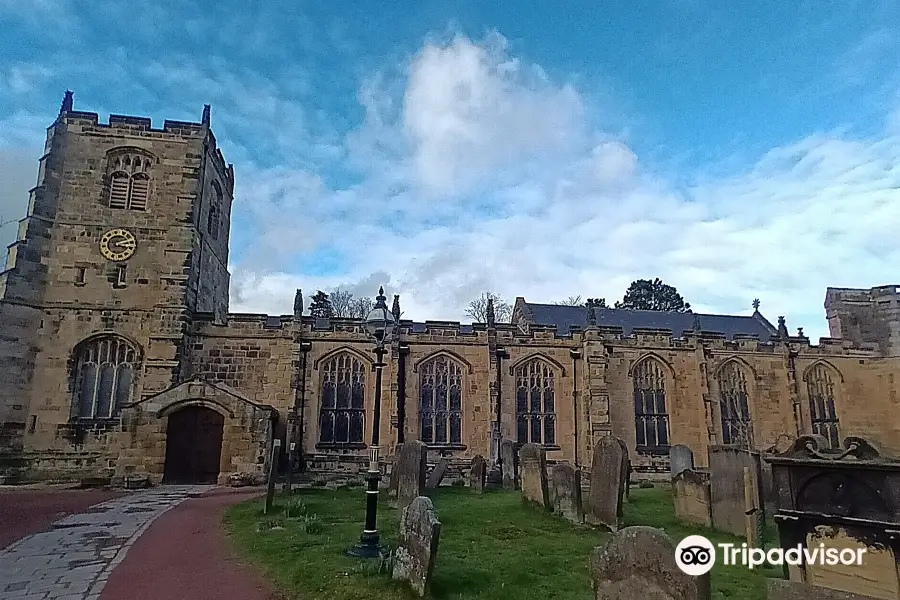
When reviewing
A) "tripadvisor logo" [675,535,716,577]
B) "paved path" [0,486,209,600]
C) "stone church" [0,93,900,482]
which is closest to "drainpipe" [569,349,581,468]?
"stone church" [0,93,900,482]

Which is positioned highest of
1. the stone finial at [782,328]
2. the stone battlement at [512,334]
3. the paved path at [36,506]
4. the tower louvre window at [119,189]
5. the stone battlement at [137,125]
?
the stone battlement at [137,125]

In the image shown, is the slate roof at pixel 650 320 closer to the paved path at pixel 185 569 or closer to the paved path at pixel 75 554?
the paved path at pixel 75 554

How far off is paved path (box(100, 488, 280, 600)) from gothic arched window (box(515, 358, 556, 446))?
45.4 ft

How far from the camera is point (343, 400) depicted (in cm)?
2158

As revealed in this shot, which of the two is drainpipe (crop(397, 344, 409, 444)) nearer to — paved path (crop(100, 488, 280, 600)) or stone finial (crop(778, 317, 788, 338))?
paved path (crop(100, 488, 280, 600))

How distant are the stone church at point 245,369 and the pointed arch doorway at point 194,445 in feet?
0.21

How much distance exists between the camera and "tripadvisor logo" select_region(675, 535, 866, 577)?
4.01 meters

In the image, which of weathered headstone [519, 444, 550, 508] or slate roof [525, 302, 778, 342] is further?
slate roof [525, 302, 778, 342]

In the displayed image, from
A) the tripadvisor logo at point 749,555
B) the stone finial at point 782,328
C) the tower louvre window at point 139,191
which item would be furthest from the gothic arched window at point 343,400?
the stone finial at point 782,328

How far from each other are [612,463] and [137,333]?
1780 centimetres

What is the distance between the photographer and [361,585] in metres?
6.24

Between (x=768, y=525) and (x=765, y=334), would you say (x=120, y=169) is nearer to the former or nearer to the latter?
(x=768, y=525)

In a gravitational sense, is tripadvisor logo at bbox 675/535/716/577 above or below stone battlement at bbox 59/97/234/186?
below

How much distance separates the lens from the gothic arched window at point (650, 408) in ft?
75.0
